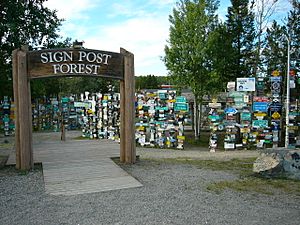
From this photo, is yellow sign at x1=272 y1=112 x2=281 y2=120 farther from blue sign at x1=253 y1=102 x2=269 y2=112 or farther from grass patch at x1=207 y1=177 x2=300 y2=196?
grass patch at x1=207 y1=177 x2=300 y2=196

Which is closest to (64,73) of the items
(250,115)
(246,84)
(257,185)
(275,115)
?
(257,185)

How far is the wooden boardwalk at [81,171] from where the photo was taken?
5.71 metres

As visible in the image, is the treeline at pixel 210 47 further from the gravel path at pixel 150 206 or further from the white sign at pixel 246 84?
the gravel path at pixel 150 206

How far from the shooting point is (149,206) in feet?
15.1

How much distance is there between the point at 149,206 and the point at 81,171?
2896 mm

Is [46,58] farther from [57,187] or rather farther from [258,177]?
[258,177]

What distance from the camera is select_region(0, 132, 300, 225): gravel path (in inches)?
160

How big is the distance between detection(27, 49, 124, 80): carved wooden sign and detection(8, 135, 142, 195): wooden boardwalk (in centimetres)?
233

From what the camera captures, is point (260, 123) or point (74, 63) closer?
point (74, 63)

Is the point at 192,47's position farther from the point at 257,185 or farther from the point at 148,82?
the point at 148,82

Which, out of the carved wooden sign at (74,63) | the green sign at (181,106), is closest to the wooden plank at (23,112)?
the carved wooden sign at (74,63)

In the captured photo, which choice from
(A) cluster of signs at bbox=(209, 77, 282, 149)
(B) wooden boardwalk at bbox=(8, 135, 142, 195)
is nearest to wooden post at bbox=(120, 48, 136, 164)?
(B) wooden boardwalk at bbox=(8, 135, 142, 195)

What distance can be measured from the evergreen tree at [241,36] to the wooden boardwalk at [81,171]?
46.3ft

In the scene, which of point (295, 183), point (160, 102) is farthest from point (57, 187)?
point (160, 102)
